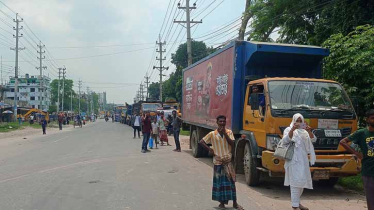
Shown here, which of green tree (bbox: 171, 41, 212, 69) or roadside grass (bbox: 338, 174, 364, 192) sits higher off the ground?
green tree (bbox: 171, 41, 212, 69)

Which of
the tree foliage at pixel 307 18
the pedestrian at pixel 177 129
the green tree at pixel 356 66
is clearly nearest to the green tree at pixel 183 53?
the tree foliage at pixel 307 18

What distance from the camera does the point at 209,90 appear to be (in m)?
12.0

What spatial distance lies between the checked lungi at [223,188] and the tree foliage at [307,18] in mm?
11052

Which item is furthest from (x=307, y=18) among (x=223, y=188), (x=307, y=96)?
(x=223, y=188)

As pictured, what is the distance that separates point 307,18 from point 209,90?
936 cm

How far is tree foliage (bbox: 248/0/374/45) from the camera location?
15.0m

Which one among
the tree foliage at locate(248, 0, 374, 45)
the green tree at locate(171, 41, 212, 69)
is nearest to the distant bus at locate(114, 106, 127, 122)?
the green tree at locate(171, 41, 212, 69)

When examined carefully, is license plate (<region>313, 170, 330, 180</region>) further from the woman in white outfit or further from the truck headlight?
the woman in white outfit

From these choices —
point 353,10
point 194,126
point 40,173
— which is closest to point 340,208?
point 40,173

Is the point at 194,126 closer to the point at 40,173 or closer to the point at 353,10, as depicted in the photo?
the point at 40,173

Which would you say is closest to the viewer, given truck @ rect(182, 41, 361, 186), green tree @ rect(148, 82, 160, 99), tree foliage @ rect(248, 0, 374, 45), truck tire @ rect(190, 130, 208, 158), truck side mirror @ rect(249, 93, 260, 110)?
truck @ rect(182, 41, 361, 186)

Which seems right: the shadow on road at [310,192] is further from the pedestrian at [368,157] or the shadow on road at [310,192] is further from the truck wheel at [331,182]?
the pedestrian at [368,157]

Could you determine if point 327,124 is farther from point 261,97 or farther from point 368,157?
point 368,157

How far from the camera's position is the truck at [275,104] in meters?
7.55
